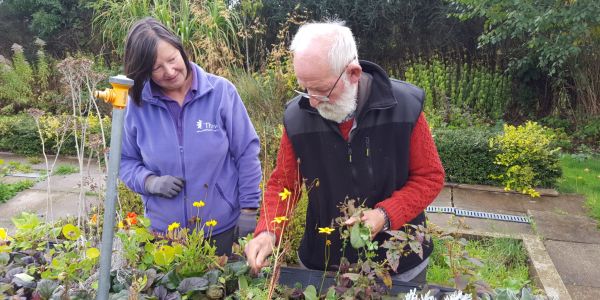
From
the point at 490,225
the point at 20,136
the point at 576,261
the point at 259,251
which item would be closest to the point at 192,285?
the point at 259,251

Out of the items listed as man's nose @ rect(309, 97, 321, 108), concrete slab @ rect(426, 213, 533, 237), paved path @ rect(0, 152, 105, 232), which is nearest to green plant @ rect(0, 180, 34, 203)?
paved path @ rect(0, 152, 105, 232)

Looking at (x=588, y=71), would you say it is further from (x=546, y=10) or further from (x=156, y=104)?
(x=156, y=104)

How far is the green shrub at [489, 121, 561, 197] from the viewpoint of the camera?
5535mm

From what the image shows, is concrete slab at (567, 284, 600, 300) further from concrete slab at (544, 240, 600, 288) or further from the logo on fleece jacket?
the logo on fleece jacket

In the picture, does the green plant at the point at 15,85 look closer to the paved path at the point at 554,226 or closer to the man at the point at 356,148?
the paved path at the point at 554,226

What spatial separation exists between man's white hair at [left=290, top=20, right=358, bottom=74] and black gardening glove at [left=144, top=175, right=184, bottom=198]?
96cm

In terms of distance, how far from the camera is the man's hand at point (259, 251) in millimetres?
1693

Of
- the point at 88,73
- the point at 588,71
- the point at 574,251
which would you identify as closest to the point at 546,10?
the point at 588,71

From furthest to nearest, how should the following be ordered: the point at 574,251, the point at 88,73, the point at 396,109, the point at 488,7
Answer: the point at 488,7 < the point at 574,251 < the point at 88,73 < the point at 396,109

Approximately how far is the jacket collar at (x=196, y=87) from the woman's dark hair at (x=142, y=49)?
0.04 metres

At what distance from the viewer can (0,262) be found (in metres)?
1.89

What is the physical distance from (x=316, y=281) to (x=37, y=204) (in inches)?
189

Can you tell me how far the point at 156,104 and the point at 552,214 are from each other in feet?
13.7

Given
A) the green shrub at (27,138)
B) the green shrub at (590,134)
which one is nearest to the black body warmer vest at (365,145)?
the green shrub at (27,138)
